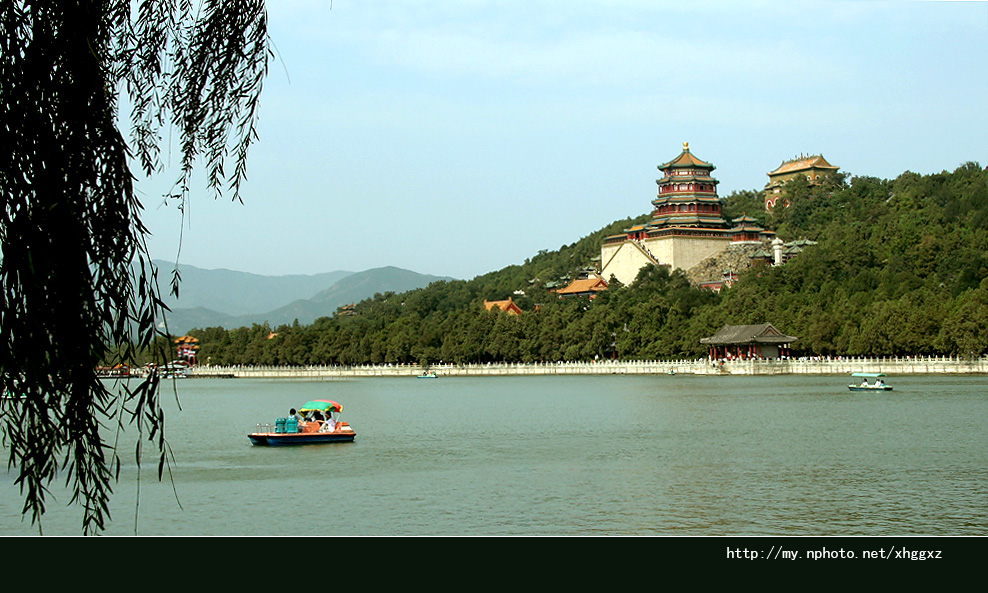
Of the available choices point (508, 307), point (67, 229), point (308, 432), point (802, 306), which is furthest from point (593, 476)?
point (508, 307)

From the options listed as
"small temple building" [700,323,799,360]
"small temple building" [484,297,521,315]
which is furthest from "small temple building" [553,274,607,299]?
"small temple building" [700,323,799,360]

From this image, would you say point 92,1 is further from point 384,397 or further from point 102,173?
point 384,397

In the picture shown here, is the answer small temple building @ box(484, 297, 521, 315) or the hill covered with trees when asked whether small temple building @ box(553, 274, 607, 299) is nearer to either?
the hill covered with trees

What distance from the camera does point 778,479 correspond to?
63.5 ft

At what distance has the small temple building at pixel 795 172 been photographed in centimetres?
10600

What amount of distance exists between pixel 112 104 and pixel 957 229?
69332 mm

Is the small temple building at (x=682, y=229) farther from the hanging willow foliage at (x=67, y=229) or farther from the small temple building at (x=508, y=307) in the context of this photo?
the hanging willow foliage at (x=67, y=229)

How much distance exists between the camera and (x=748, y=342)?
63562 millimetres

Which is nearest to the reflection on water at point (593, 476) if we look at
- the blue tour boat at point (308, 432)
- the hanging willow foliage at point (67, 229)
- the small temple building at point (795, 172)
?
the blue tour boat at point (308, 432)

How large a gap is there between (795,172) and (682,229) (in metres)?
27.9

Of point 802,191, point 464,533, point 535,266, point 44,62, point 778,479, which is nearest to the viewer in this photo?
point 44,62

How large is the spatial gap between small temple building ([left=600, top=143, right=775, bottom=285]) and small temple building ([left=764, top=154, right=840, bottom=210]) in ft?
56.0

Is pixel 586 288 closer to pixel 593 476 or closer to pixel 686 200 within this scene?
pixel 686 200

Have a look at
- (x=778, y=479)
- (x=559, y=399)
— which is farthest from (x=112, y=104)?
(x=559, y=399)
